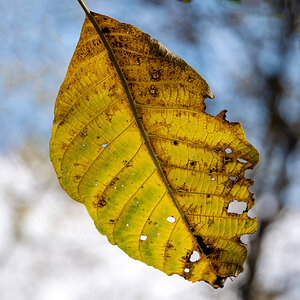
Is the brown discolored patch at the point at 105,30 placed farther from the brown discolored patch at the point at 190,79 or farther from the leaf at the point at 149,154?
the brown discolored patch at the point at 190,79

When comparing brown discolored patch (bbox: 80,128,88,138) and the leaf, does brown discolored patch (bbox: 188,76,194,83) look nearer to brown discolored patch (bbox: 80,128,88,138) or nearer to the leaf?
the leaf

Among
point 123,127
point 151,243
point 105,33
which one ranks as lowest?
point 151,243

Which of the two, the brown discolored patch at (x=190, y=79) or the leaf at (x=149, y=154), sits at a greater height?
the brown discolored patch at (x=190, y=79)

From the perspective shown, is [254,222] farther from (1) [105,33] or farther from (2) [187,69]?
(1) [105,33]

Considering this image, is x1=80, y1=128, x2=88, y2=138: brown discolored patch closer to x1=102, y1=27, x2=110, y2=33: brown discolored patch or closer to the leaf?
the leaf

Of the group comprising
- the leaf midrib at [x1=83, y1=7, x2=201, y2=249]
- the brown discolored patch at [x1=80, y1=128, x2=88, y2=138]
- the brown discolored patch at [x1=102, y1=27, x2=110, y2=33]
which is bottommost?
the brown discolored patch at [x1=80, y1=128, x2=88, y2=138]

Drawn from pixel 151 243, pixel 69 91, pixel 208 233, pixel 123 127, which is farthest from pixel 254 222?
pixel 69 91

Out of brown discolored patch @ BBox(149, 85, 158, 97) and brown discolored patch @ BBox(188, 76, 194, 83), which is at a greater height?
brown discolored patch @ BBox(188, 76, 194, 83)

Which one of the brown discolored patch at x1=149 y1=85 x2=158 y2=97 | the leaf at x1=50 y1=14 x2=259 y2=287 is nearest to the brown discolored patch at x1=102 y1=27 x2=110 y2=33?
the leaf at x1=50 y1=14 x2=259 y2=287

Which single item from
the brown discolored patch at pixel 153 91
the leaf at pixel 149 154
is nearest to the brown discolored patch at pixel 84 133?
the leaf at pixel 149 154
